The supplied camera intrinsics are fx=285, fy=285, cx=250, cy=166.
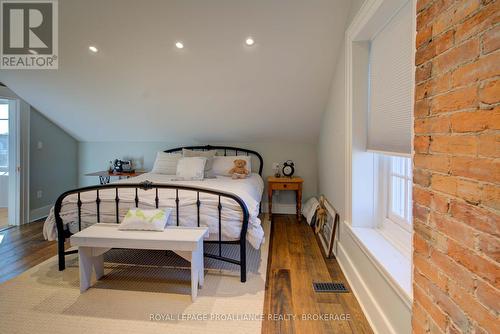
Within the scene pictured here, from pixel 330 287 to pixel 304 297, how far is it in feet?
0.88

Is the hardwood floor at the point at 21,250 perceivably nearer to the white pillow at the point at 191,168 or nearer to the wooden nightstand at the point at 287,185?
the white pillow at the point at 191,168

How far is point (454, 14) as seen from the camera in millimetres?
967

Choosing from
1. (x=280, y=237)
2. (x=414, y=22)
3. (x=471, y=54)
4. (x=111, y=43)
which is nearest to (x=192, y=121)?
(x=111, y=43)

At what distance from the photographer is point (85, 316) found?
6.27 ft

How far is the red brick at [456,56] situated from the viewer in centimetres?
88

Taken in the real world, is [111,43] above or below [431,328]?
above

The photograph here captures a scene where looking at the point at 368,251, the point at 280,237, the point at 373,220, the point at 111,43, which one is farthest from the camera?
the point at 280,237

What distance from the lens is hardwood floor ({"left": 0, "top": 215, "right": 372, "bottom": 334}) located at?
6.01 ft

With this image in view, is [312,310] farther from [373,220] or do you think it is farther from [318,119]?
[318,119]

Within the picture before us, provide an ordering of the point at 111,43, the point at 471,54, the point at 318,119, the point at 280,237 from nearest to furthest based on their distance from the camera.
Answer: the point at 471,54
the point at 111,43
the point at 280,237
the point at 318,119

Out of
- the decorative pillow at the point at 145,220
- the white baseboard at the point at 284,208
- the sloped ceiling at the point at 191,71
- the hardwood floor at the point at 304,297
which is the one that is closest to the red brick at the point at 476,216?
the hardwood floor at the point at 304,297

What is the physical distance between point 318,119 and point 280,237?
5.61 ft

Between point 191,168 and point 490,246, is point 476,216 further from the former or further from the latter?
point 191,168

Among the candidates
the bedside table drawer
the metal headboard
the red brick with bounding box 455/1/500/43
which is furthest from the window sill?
the metal headboard
